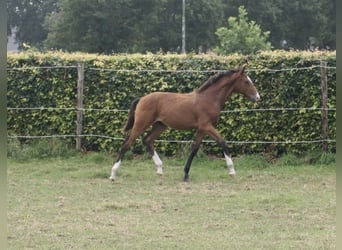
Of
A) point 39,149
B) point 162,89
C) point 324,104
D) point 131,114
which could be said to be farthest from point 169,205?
point 39,149

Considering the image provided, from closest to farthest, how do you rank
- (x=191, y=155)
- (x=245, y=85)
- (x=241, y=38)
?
(x=191, y=155) < (x=245, y=85) < (x=241, y=38)

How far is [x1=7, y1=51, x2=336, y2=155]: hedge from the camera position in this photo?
10219mm

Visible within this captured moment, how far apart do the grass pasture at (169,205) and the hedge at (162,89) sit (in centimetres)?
52

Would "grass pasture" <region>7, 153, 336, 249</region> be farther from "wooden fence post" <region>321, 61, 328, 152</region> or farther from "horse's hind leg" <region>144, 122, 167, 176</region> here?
"wooden fence post" <region>321, 61, 328, 152</region>

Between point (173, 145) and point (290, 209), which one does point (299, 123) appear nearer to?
point (173, 145)

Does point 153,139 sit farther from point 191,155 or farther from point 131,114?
point 191,155

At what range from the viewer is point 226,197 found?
7.51m

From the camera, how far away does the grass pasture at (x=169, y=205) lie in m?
5.28

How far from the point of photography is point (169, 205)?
702 centimetres

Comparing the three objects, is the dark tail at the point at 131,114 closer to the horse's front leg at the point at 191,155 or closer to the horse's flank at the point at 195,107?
the horse's flank at the point at 195,107

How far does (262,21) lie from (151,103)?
1556 inches

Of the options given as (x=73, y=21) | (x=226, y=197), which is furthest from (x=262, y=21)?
(x=226, y=197)

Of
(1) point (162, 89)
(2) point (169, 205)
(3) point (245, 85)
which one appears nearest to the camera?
(2) point (169, 205)

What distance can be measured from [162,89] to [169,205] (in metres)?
4.14
